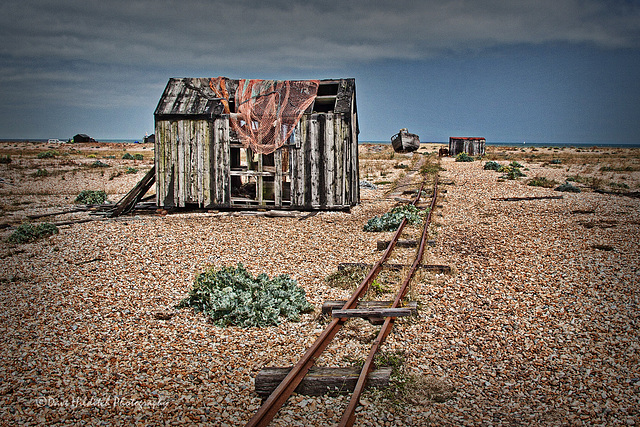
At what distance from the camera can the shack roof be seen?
46.7 feet

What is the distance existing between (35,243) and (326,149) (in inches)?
317

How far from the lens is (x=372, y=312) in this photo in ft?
17.4

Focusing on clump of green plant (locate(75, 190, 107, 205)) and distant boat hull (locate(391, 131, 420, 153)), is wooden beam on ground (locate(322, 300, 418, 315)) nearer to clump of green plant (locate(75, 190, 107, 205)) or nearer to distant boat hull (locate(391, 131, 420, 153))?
clump of green plant (locate(75, 190, 107, 205))

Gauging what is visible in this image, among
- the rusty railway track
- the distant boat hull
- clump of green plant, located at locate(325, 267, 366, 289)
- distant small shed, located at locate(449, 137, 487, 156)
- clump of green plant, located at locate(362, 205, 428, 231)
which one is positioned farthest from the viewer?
the distant boat hull

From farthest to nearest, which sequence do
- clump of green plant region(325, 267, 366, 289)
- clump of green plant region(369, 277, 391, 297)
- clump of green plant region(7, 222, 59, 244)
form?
clump of green plant region(7, 222, 59, 244) → clump of green plant region(325, 267, 366, 289) → clump of green plant region(369, 277, 391, 297)

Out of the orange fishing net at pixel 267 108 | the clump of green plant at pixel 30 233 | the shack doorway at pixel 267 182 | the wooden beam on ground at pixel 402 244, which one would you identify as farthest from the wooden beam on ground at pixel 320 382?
the orange fishing net at pixel 267 108

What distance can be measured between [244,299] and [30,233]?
23.7ft

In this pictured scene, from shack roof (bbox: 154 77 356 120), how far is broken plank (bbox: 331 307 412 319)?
9.64m

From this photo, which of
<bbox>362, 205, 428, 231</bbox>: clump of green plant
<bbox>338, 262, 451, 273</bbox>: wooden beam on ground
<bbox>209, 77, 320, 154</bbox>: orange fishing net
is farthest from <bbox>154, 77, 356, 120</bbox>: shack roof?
<bbox>338, 262, 451, 273</bbox>: wooden beam on ground

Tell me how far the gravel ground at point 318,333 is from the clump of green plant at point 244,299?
0.16 metres

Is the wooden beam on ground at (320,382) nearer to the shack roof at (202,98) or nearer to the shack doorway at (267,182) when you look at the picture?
the shack doorway at (267,182)

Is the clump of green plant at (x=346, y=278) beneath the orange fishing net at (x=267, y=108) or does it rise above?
beneath

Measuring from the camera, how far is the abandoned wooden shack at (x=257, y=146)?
14086mm

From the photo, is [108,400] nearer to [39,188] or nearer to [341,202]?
[341,202]
